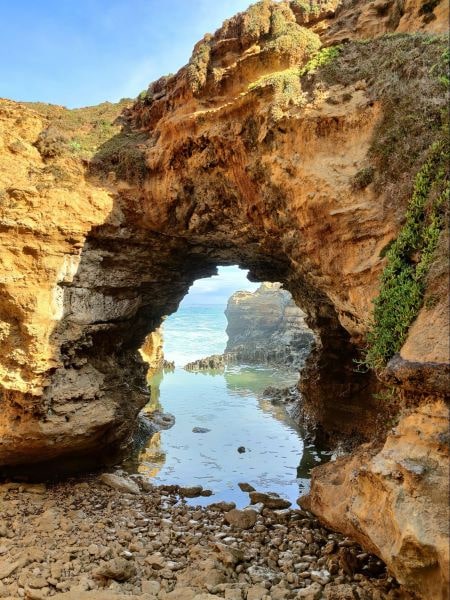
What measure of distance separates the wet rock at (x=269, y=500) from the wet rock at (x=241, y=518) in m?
0.82

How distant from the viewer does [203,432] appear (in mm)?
14398

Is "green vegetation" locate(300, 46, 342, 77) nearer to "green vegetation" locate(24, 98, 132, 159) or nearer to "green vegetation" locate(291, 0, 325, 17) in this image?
"green vegetation" locate(291, 0, 325, 17)

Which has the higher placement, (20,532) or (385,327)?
(385,327)

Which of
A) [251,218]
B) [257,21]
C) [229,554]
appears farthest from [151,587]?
[257,21]

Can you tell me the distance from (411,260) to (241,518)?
20.0 ft

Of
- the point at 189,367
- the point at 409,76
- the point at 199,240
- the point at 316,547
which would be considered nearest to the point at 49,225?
the point at 199,240

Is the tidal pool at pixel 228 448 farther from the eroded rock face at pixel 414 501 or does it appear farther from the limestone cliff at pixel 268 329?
the limestone cliff at pixel 268 329

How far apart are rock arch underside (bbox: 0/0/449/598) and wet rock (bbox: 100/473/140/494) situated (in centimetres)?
96

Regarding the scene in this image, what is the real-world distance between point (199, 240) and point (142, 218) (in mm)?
1782

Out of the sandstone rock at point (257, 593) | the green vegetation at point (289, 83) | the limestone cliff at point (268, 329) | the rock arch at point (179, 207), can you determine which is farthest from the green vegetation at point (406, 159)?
the limestone cliff at point (268, 329)

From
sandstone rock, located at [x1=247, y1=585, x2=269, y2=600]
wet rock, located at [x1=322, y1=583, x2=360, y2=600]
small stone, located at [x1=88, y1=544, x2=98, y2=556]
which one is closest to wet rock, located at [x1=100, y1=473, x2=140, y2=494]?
small stone, located at [x1=88, y1=544, x2=98, y2=556]

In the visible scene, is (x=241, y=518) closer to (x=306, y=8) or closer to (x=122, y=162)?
(x=122, y=162)

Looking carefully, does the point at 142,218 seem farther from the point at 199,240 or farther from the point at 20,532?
the point at 20,532

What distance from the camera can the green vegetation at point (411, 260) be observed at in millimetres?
5375
